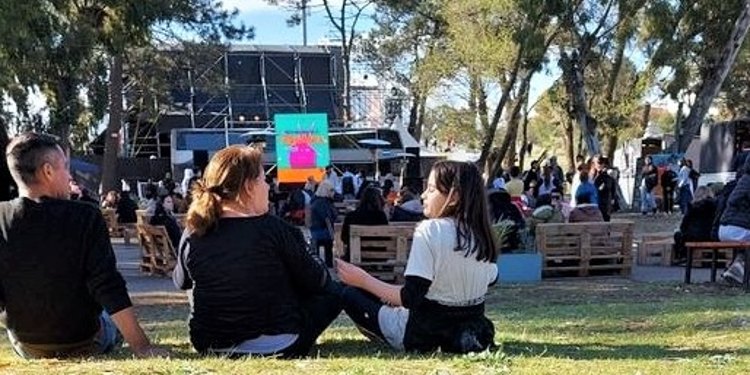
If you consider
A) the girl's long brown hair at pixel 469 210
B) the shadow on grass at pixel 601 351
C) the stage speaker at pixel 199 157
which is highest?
the girl's long brown hair at pixel 469 210

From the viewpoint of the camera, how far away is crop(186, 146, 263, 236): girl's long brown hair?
473 cm

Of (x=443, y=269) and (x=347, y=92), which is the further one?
(x=347, y=92)

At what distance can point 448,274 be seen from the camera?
5.04m

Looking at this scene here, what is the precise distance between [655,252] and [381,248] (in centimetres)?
465

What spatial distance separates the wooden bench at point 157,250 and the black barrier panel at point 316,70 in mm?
35110

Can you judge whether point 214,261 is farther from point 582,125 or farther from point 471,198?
point 582,125

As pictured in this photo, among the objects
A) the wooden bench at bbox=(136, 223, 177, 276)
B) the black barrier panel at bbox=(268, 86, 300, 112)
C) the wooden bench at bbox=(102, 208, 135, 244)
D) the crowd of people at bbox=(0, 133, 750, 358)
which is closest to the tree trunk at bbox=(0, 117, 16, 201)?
the crowd of people at bbox=(0, 133, 750, 358)

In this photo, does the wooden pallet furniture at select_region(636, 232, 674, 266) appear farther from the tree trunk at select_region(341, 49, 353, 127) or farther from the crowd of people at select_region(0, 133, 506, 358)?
the tree trunk at select_region(341, 49, 353, 127)

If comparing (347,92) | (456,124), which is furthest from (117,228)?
(347,92)

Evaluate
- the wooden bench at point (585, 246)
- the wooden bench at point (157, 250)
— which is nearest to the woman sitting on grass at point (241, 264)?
the wooden bench at point (585, 246)

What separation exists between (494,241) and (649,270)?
9.75m

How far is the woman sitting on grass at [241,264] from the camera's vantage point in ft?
15.6

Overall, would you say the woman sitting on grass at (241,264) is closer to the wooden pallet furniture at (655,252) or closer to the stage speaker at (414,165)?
the wooden pallet furniture at (655,252)

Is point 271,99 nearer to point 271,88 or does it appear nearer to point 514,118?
point 271,88
